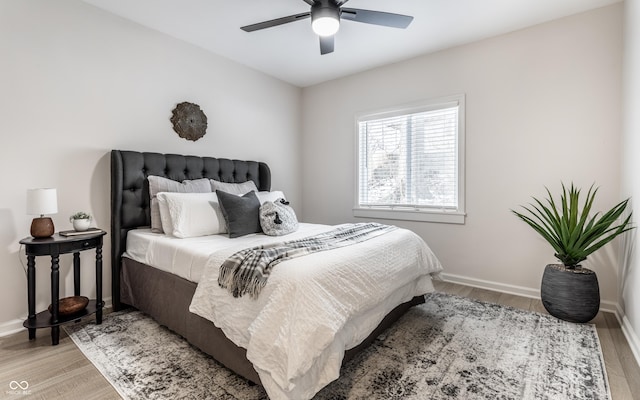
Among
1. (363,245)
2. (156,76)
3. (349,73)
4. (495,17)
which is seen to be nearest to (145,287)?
(363,245)

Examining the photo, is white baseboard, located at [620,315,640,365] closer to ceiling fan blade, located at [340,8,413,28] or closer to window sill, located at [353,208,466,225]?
window sill, located at [353,208,466,225]

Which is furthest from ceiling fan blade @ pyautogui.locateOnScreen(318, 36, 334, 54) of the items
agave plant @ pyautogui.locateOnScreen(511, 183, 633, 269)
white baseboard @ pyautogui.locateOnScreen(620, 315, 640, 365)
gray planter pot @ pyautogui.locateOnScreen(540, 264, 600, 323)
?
white baseboard @ pyautogui.locateOnScreen(620, 315, 640, 365)

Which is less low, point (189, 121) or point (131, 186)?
point (189, 121)

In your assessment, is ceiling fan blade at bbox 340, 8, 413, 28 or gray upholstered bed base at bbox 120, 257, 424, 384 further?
ceiling fan blade at bbox 340, 8, 413, 28

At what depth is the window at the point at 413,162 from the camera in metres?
3.55

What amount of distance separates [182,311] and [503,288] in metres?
3.13

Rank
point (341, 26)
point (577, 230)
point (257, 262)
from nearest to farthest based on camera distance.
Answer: point (257, 262), point (577, 230), point (341, 26)

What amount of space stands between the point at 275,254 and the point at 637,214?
257 cm

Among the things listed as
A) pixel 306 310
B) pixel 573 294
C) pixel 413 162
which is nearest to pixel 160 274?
pixel 306 310

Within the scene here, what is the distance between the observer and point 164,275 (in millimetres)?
2369

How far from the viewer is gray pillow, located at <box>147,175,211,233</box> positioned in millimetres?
2764

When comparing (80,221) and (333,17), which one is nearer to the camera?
(333,17)

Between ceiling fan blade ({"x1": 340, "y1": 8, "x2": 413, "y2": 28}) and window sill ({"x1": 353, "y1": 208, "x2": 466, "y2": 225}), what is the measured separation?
211 centimetres

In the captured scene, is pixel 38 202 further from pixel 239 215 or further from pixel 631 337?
pixel 631 337
